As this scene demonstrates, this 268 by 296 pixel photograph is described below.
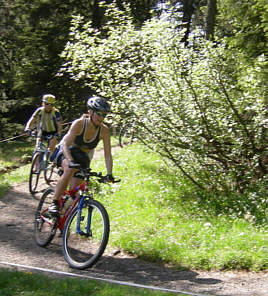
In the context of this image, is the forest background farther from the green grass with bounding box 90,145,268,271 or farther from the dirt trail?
the dirt trail

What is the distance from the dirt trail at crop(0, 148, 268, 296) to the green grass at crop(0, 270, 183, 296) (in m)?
0.64

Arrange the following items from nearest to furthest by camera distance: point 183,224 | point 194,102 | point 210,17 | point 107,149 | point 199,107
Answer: point 107,149
point 183,224
point 199,107
point 194,102
point 210,17

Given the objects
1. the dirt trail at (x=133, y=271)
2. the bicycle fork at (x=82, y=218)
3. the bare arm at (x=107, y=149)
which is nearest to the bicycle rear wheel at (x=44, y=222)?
the dirt trail at (x=133, y=271)

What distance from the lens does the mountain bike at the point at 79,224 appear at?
5.72 m

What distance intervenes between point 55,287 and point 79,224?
4.12 feet

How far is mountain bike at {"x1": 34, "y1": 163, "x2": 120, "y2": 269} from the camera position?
572cm

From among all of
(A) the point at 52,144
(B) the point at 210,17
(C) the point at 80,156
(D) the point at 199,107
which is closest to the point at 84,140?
(C) the point at 80,156

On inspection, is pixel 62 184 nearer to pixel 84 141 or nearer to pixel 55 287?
pixel 84 141

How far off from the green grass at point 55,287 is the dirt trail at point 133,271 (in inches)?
25.2

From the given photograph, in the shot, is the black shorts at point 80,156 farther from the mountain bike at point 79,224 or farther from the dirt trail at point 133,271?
the dirt trail at point 133,271

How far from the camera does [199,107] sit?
8164 millimetres

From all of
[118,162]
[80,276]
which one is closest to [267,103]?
[80,276]

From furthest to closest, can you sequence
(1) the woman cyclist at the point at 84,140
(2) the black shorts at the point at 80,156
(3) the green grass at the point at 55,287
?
(2) the black shorts at the point at 80,156 < (1) the woman cyclist at the point at 84,140 < (3) the green grass at the point at 55,287

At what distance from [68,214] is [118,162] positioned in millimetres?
6531
